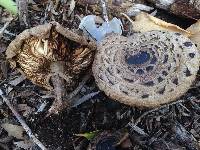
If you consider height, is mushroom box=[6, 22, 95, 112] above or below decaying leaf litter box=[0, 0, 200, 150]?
above

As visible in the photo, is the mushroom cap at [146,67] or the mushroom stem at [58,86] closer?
the mushroom cap at [146,67]

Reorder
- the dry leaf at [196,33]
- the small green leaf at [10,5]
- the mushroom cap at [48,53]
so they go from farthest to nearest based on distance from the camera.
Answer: the small green leaf at [10,5], the dry leaf at [196,33], the mushroom cap at [48,53]

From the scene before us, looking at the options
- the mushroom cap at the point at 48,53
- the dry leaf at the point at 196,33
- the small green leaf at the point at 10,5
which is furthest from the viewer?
the small green leaf at the point at 10,5

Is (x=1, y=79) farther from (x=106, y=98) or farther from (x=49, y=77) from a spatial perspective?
(x=106, y=98)

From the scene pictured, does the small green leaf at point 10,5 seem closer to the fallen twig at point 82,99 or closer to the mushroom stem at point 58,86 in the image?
the mushroom stem at point 58,86

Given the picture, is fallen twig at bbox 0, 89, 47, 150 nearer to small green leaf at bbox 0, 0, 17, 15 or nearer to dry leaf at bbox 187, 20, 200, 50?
small green leaf at bbox 0, 0, 17, 15

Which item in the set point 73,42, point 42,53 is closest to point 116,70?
point 73,42

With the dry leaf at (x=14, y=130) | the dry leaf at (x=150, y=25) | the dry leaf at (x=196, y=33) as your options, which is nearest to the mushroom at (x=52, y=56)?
the dry leaf at (x=14, y=130)

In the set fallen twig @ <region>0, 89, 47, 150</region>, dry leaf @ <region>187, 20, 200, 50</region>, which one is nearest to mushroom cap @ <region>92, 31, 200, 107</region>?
dry leaf @ <region>187, 20, 200, 50</region>
